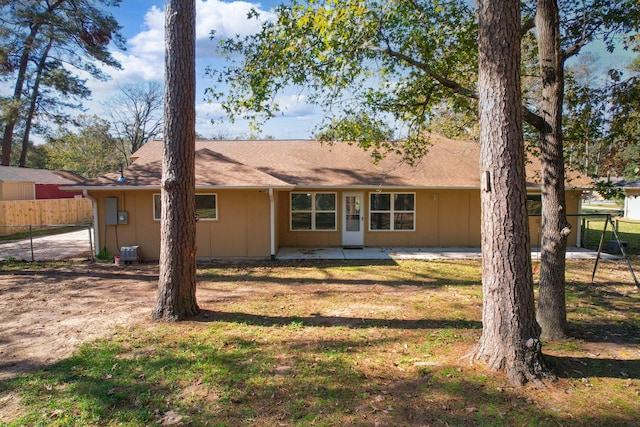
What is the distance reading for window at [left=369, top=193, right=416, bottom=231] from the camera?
13.0m

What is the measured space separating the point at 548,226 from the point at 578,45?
271 cm

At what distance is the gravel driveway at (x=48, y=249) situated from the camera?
1155 cm

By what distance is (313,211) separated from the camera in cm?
1309

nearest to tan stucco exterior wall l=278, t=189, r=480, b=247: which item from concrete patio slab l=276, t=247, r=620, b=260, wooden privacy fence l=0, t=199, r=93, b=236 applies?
concrete patio slab l=276, t=247, r=620, b=260

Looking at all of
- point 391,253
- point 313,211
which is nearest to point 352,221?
point 313,211

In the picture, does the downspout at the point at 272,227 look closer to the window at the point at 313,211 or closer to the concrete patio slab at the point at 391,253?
the concrete patio slab at the point at 391,253

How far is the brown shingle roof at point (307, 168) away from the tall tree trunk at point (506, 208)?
7.01 m

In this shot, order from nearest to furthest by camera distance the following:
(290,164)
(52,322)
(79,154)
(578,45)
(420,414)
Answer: (420,414) < (578,45) < (52,322) < (290,164) < (79,154)

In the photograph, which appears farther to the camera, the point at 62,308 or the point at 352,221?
the point at 352,221

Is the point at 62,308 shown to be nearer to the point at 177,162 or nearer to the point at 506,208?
the point at 177,162

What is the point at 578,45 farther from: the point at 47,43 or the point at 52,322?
the point at 47,43

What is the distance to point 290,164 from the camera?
550 inches

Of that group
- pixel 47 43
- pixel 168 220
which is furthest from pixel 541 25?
pixel 47 43

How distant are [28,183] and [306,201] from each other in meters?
20.8
